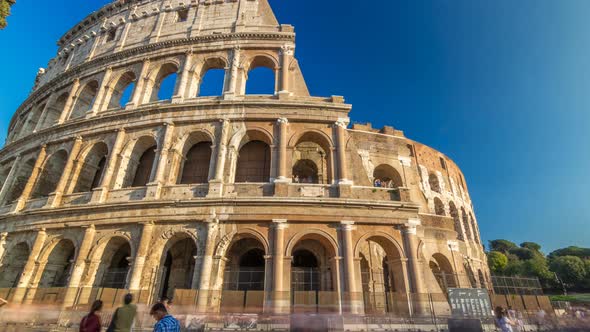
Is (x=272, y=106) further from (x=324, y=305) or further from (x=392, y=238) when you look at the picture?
(x=324, y=305)

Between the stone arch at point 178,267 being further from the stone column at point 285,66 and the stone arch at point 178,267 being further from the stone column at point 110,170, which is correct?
the stone column at point 285,66

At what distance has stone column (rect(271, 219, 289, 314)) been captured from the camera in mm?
8961

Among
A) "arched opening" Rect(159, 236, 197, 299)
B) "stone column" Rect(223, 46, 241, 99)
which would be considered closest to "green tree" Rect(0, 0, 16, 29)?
"stone column" Rect(223, 46, 241, 99)

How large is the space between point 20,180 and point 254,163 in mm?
13859

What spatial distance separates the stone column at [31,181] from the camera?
44.6ft

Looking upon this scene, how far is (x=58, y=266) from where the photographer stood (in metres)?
12.4

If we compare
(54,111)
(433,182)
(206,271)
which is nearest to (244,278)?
(206,271)

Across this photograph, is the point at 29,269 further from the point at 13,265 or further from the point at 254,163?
the point at 254,163

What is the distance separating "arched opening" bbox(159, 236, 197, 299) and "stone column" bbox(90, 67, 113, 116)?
8.90 metres

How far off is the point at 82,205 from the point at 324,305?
10.8 metres

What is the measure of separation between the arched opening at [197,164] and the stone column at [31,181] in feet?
26.5

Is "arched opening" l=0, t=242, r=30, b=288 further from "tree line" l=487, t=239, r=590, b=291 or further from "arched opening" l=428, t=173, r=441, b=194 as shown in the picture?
"tree line" l=487, t=239, r=590, b=291

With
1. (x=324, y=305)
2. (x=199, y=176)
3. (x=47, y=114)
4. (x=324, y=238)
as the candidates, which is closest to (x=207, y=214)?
(x=199, y=176)

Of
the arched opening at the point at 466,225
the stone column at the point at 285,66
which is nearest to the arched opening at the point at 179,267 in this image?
the stone column at the point at 285,66
